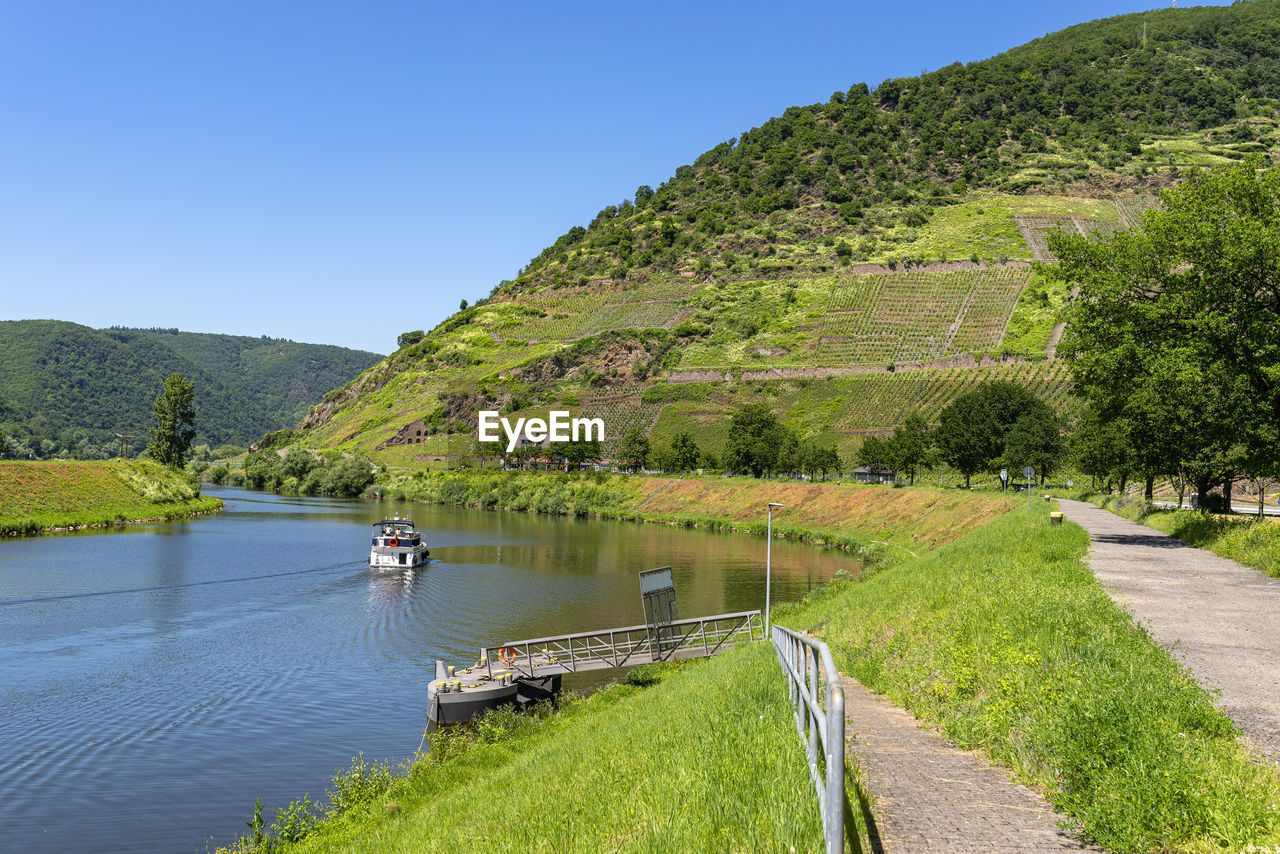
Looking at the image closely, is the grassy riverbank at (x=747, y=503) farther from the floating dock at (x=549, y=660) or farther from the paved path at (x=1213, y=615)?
the paved path at (x=1213, y=615)

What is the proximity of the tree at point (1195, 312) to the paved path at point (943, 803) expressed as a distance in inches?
795

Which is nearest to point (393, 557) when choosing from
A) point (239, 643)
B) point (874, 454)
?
point (239, 643)

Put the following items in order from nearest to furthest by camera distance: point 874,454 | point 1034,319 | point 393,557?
point 393,557 < point 874,454 < point 1034,319

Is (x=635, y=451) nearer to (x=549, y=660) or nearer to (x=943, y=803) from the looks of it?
(x=549, y=660)

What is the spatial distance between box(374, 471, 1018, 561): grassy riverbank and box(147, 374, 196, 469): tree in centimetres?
2842

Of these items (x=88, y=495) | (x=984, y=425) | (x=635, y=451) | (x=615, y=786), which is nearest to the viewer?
(x=615, y=786)

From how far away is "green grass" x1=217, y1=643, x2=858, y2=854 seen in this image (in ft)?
21.6

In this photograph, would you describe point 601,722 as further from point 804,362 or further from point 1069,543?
point 804,362

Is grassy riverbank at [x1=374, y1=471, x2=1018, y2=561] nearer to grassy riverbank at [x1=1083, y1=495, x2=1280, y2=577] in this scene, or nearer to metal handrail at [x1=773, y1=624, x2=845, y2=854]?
grassy riverbank at [x1=1083, y1=495, x2=1280, y2=577]

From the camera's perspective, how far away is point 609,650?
31922mm

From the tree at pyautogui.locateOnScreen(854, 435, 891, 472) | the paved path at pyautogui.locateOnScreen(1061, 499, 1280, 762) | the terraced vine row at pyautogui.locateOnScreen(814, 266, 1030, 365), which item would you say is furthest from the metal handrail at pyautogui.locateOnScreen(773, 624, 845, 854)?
the terraced vine row at pyautogui.locateOnScreen(814, 266, 1030, 365)

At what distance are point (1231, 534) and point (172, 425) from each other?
11020 cm

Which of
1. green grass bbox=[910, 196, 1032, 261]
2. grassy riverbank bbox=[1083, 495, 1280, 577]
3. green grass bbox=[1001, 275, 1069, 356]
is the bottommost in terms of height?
grassy riverbank bbox=[1083, 495, 1280, 577]

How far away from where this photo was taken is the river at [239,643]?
18.0 meters
